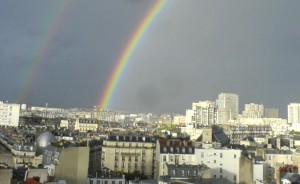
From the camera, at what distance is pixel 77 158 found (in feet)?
122

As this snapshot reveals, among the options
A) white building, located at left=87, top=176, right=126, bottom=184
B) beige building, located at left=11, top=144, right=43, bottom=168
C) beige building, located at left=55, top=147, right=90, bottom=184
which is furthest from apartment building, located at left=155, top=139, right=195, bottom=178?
beige building, located at left=11, top=144, right=43, bottom=168

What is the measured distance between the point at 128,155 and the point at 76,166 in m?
18.4

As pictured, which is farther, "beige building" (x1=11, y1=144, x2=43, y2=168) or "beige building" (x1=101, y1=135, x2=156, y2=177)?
"beige building" (x1=11, y1=144, x2=43, y2=168)

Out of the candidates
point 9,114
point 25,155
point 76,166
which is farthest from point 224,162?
point 9,114

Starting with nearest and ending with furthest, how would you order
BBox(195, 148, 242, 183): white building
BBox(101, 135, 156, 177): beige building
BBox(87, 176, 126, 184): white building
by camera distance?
BBox(87, 176, 126, 184): white building
BBox(195, 148, 242, 183): white building
BBox(101, 135, 156, 177): beige building

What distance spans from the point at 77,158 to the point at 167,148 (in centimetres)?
1651

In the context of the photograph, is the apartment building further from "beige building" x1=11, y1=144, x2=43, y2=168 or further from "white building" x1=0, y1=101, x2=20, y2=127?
"white building" x1=0, y1=101, x2=20, y2=127

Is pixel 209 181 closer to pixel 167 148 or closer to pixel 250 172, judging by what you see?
pixel 250 172

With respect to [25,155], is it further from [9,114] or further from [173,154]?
[9,114]

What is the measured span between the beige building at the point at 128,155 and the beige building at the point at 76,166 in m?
15.1

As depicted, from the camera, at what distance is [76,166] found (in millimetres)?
37281

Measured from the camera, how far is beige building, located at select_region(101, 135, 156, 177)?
54438mm

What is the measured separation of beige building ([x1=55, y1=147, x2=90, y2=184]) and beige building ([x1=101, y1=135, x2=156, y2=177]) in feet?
49.4

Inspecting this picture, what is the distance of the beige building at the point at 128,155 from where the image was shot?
2143 inches
